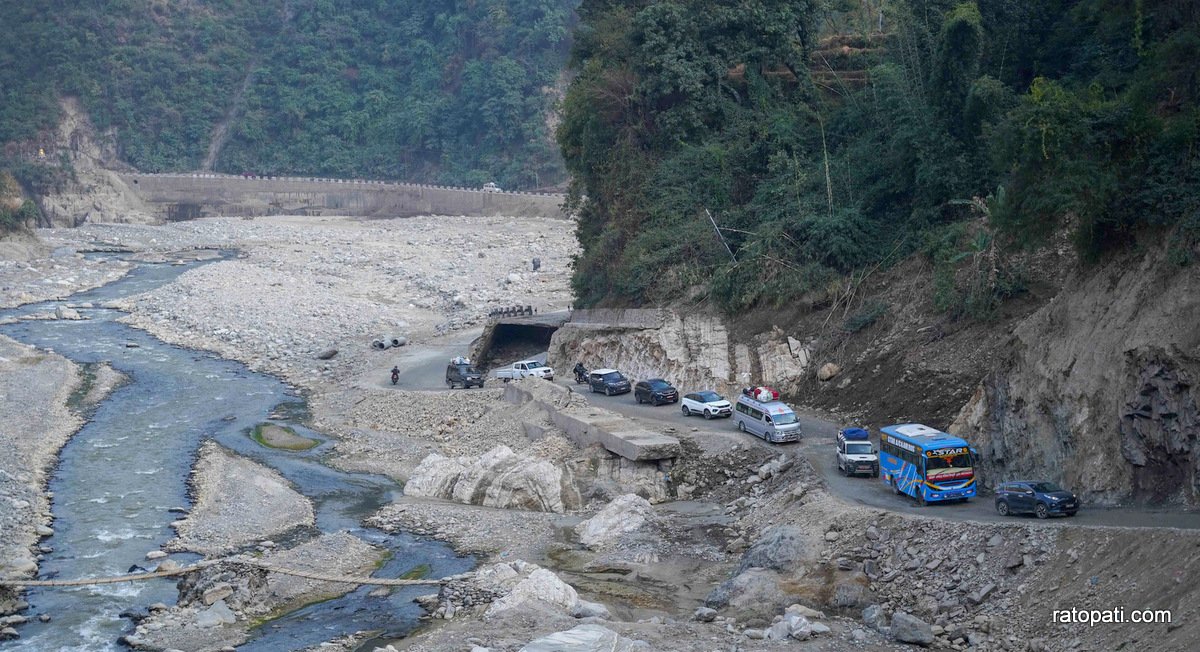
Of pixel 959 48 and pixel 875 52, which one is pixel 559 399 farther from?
pixel 875 52

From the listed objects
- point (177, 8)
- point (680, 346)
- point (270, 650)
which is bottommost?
point (270, 650)

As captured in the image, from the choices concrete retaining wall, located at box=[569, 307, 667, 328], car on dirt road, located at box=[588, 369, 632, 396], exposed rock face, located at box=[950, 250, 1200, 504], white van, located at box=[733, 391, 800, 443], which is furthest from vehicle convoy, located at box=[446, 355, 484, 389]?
exposed rock face, located at box=[950, 250, 1200, 504]

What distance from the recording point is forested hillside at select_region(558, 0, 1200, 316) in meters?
30.9

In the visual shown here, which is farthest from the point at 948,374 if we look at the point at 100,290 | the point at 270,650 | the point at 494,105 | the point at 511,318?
the point at 494,105

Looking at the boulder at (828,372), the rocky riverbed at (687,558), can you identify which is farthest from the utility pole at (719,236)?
the rocky riverbed at (687,558)

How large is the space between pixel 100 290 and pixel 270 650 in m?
71.5

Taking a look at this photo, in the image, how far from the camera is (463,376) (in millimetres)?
53656

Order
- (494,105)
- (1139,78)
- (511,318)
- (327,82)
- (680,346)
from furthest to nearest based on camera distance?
(327,82) < (494,105) < (511,318) < (680,346) < (1139,78)

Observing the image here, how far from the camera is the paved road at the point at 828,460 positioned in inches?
1027

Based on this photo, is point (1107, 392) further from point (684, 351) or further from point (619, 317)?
point (619, 317)

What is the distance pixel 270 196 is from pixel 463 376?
99211 mm

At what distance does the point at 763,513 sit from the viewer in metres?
34.0

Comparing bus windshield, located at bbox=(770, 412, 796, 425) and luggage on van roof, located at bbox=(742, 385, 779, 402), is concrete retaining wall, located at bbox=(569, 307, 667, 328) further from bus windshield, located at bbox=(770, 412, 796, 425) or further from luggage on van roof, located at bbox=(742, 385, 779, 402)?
bus windshield, located at bbox=(770, 412, 796, 425)

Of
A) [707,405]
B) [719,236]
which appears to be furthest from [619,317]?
[707,405]
